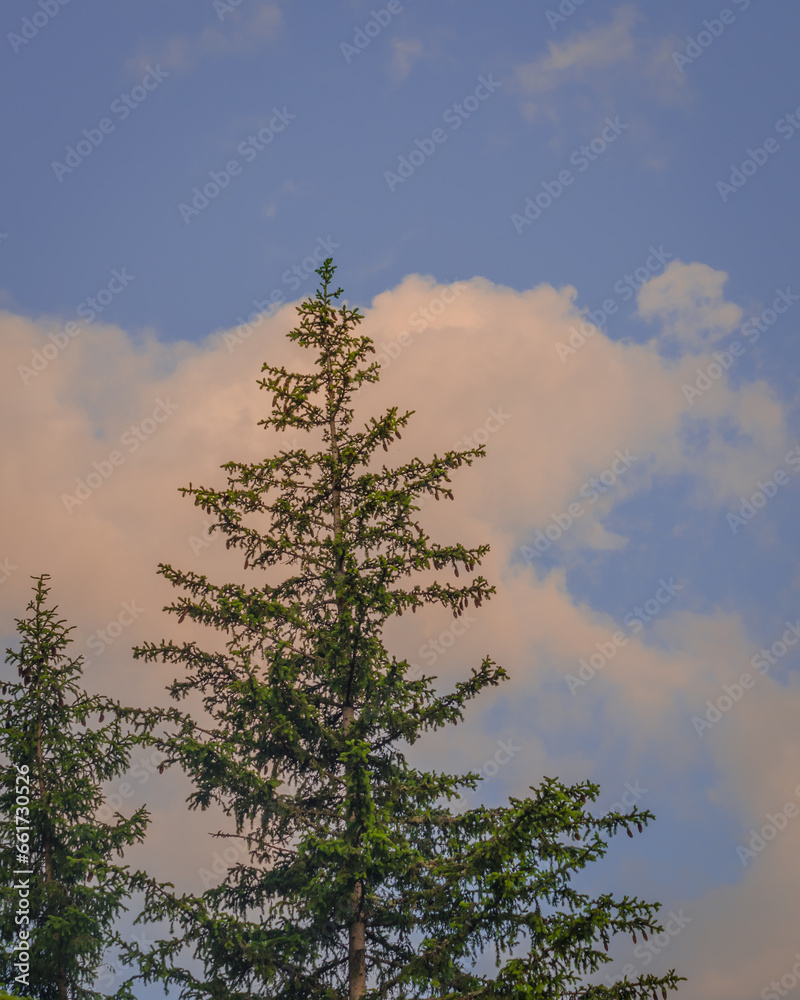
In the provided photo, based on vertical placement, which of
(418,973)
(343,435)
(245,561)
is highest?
(343,435)

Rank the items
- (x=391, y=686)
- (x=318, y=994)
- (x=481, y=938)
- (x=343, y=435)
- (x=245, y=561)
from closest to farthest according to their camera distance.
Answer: (x=481, y=938)
(x=318, y=994)
(x=391, y=686)
(x=245, y=561)
(x=343, y=435)

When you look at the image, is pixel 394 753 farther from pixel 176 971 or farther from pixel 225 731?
pixel 176 971

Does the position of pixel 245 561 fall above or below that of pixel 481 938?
Answer: above

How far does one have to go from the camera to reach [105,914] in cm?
1579

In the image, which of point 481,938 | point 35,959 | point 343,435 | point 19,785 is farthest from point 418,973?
point 343,435

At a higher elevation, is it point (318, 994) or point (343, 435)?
point (343, 435)

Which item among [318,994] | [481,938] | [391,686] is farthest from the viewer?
[391,686]

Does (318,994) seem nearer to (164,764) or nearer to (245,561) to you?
(164,764)

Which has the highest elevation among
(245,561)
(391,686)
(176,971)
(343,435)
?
(343,435)

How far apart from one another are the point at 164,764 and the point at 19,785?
10.4 ft

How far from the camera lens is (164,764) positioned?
50.1 ft

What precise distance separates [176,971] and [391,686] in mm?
5546

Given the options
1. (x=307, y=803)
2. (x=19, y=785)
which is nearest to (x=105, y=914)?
(x=19, y=785)

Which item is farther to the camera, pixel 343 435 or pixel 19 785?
pixel 343 435
